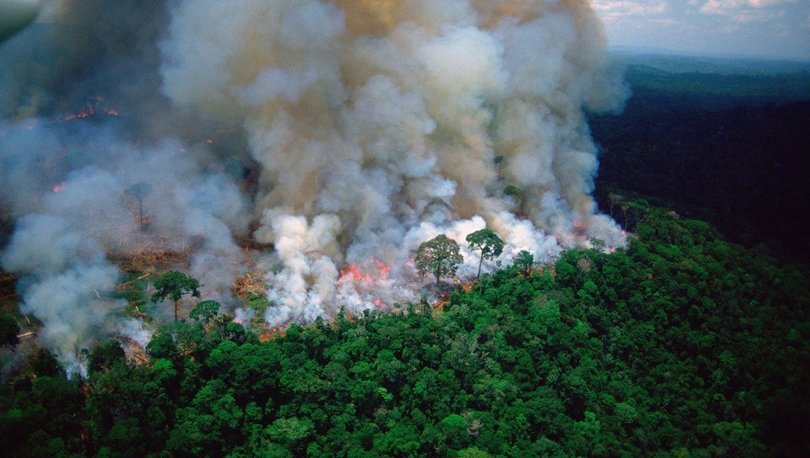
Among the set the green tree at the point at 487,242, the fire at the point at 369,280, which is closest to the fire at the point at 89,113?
the fire at the point at 369,280

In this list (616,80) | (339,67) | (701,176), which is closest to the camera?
(339,67)

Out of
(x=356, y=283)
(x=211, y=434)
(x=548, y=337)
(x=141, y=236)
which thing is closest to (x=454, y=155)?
(x=356, y=283)

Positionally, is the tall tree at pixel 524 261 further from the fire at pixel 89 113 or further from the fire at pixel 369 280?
the fire at pixel 89 113

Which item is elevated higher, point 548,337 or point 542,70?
point 542,70

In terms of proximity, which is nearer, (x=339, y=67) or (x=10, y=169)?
(x=10, y=169)

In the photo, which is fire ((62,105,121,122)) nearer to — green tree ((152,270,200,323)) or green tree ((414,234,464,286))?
green tree ((152,270,200,323))

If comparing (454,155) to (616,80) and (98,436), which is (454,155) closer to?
(616,80)
